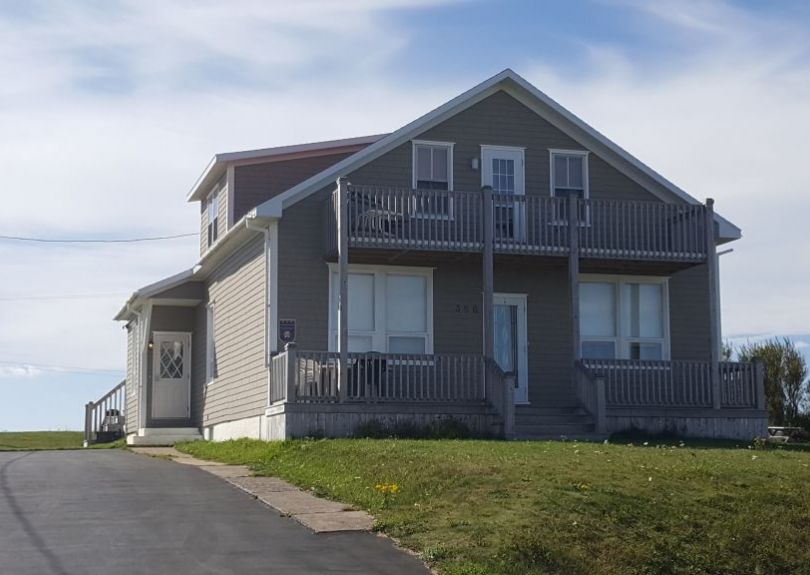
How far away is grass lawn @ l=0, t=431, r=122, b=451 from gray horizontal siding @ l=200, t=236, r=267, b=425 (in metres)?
4.57

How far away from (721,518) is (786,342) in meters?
21.9

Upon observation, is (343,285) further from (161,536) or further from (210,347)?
(161,536)

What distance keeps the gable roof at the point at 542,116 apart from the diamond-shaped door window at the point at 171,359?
859 centimetres

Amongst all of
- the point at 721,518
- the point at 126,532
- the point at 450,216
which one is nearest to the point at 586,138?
the point at 450,216

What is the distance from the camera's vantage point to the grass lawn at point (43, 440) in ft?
110

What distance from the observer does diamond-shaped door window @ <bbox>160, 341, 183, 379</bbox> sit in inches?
1218

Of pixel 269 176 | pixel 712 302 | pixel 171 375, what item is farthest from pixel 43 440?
pixel 712 302

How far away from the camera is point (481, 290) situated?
24.6m

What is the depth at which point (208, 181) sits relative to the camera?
98.8 ft

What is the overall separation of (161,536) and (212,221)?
1833 cm

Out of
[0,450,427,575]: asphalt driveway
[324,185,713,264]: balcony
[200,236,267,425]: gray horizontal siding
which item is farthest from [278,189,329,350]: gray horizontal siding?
[0,450,427,575]: asphalt driveway

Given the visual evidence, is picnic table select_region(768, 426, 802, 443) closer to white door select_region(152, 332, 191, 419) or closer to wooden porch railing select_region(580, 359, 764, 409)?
wooden porch railing select_region(580, 359, 764, 409)

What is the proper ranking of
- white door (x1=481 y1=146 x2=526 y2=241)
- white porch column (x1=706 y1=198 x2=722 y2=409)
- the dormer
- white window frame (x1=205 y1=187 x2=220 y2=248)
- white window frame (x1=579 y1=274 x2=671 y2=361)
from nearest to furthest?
white porch column (x1=706 y1=198 x2=722 y2=409) → white door (x1=481 y1=146 x2=526 y2=241) → white window frame (x1=579 y1=274 x2=671 y2=361) → the dormer → white window frame (x1=205 y1=187 x2=220 y2=248)

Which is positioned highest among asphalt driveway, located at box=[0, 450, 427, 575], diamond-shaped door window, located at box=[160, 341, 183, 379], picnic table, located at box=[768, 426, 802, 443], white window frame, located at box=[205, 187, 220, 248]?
white window frame, located at box=[205, 187, 220, 248]
